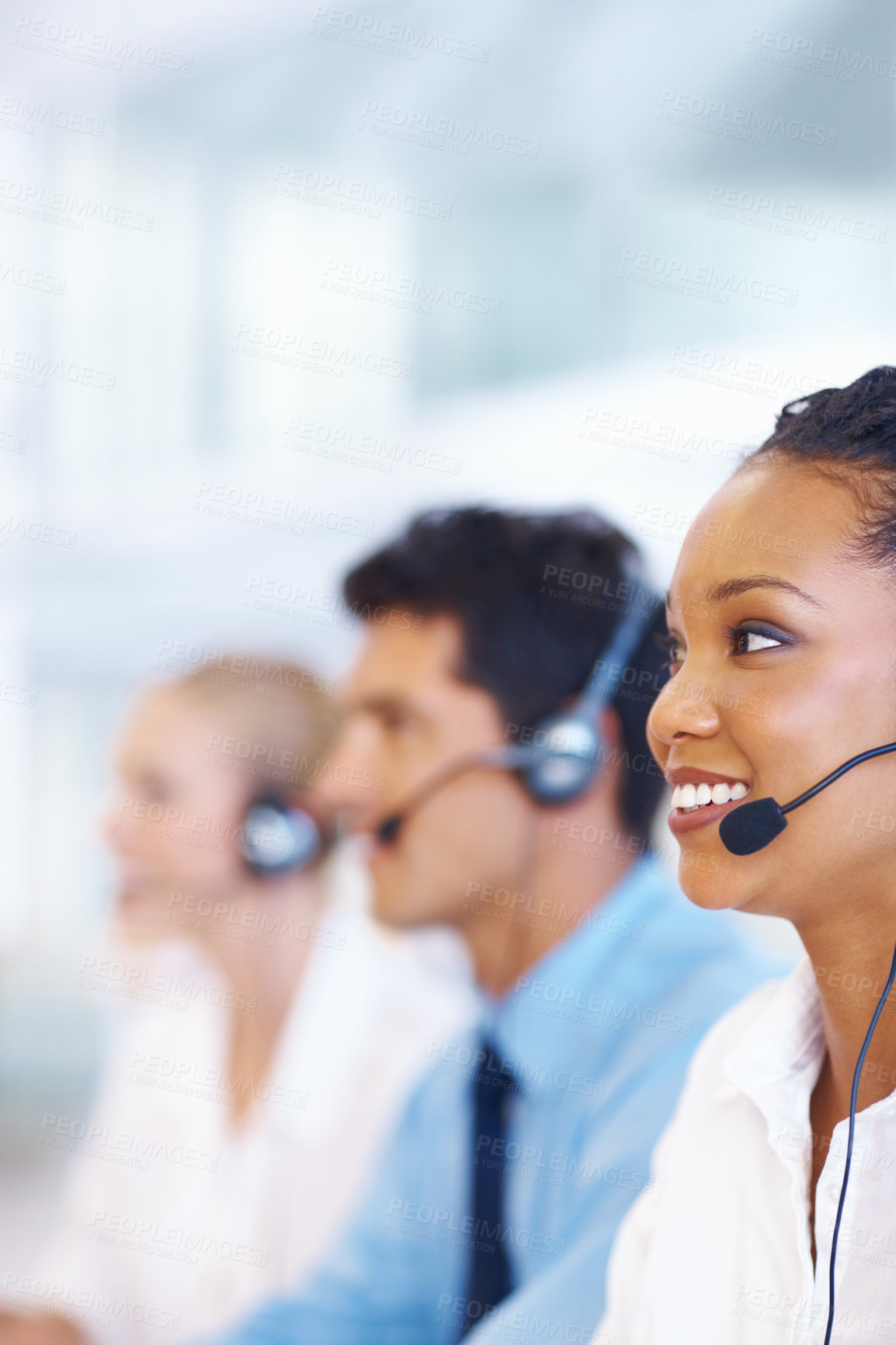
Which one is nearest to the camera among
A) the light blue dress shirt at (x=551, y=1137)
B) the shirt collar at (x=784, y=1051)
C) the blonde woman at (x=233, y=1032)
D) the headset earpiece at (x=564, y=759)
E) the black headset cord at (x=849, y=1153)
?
the black headset cord at (x=849, y=1153)

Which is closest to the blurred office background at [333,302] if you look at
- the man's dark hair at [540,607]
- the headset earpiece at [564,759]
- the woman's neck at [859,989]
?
the man's dark hair at [540,607]

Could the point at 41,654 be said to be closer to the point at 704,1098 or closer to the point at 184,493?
the point at 184,493

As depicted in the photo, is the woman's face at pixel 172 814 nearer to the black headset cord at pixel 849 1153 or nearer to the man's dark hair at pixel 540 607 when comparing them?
the man's dark hair at pixel 540 607

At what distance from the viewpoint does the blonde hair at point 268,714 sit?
1777 mm

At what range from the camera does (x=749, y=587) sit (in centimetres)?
74

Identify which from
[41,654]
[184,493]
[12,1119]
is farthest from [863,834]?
[12,1119]

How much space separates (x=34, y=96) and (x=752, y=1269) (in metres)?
2.44

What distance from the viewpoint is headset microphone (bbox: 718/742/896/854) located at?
70 centimetres

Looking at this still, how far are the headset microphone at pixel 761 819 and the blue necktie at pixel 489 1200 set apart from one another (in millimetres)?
696

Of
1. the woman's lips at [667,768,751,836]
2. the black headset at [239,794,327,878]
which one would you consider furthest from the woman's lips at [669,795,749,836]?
the black headset at [239,794,327,878]

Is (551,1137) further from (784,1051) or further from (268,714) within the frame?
(268,714)

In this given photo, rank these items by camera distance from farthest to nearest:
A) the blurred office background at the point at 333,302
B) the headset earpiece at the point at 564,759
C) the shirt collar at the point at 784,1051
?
the blurred office background at the point at 333,302 < the headset earpiece at the point at 564,759 < the shirt collar at the point at 784,1051

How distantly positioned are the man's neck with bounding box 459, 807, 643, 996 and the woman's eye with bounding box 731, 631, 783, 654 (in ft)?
2.21

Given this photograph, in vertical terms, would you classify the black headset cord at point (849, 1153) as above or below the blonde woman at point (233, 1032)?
above
